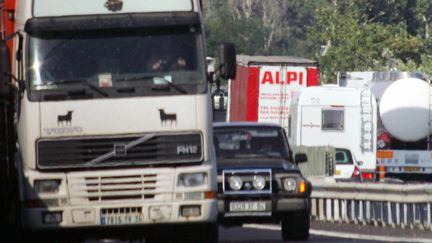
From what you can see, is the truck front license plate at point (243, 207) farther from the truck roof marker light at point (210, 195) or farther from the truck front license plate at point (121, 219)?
the truck front license plate at point (121, 219)

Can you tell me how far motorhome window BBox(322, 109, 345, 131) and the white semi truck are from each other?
77.3 feet

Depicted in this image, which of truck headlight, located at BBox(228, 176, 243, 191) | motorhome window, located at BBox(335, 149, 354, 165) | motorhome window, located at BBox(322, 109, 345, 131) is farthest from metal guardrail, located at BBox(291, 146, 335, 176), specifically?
truck headlight, located at BBox(228, 176, 243, 191)

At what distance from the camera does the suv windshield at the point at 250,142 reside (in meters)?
23.3

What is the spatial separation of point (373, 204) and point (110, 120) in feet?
35.2

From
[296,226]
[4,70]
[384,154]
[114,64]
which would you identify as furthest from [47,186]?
[384,154]

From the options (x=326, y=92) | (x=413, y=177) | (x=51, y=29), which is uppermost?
(x=51, y=29)

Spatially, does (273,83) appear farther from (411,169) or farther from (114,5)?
(114,5)

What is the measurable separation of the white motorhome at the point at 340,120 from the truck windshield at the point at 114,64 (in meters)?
23.6

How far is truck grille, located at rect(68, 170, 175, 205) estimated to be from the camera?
17594 mm

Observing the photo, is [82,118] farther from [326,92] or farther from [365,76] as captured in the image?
[365,76]

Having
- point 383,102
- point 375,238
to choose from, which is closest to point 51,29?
point 375,238

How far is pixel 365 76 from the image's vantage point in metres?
51.2

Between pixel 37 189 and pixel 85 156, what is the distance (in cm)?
63

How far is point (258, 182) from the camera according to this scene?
22328 millimetres
